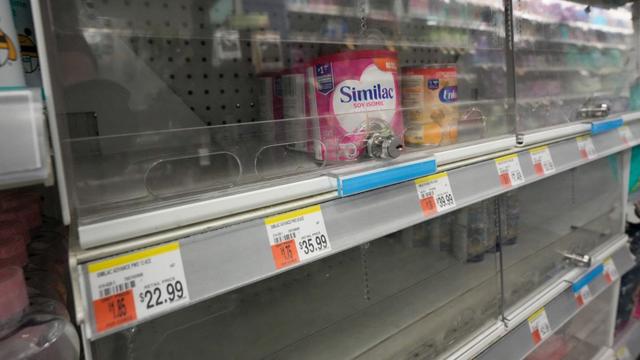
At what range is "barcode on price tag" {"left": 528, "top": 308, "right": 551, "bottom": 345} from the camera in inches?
42.1

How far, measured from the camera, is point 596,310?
5.65ft

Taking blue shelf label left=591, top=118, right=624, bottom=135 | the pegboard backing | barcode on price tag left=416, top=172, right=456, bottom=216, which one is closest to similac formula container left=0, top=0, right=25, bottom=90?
the pegboard backing

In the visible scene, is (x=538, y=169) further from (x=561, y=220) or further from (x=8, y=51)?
(x=8, y=51)

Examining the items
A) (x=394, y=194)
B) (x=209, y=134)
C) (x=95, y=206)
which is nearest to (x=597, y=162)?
(x=394, y=194)

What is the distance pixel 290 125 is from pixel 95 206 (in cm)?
33

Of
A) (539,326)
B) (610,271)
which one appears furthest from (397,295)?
(610,271)

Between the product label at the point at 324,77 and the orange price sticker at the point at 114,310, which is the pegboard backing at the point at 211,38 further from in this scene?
the orange price sticker at the point at 114,310

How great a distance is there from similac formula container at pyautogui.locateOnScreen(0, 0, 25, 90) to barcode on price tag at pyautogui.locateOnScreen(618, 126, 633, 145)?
1.74 m

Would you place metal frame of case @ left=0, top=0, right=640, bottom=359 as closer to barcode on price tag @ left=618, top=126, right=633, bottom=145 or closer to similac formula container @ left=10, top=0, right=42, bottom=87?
similac formula container @ left=10, top=0, right=42, bottom=87

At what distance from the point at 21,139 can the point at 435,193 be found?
646 mm

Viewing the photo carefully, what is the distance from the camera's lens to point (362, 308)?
1.04m

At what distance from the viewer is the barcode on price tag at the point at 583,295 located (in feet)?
4.10

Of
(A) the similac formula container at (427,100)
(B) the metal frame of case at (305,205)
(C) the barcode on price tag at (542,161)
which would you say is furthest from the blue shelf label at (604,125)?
(A) the similac formula container at (427,100)

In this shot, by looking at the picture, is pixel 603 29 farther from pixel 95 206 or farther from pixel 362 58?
pixel 95 206
